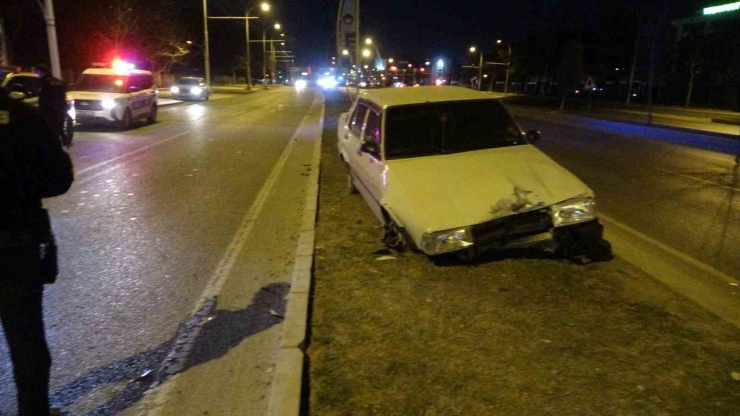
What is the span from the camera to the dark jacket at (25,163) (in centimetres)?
270

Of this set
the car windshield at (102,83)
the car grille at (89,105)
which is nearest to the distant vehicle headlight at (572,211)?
the car grille at (89,105)

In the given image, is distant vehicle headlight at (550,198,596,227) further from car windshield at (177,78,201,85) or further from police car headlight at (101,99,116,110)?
car windshield at (177,78,201,85)

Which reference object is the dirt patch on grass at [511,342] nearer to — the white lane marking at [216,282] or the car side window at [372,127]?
the white lane marking at [216,282]

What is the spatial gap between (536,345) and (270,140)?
47.6 ft

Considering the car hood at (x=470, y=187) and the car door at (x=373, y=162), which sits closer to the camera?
the car hood at (x=470, y=187)

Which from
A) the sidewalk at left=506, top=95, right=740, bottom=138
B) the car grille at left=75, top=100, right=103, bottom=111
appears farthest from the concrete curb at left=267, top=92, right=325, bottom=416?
the sidewalk at left=506, top=95, right=740, bottom=138

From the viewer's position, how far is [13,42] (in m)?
35.9

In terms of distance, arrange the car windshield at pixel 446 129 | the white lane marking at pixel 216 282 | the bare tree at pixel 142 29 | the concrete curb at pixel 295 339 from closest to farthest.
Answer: the concrete curb at pixel 295 339 < the white lane marking at pixel 216 282 < the car windshield at pixel 446 129 < the bare tree at pixel 142 29

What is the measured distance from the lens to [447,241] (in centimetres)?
516

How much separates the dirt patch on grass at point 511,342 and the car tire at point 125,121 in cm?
1507

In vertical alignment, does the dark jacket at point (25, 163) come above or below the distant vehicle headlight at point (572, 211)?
above

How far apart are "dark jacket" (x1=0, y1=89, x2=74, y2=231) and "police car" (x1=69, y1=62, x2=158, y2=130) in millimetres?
16882

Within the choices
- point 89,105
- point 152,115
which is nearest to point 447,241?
point 89,105

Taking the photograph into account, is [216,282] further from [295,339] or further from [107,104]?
[107,104]
